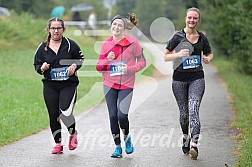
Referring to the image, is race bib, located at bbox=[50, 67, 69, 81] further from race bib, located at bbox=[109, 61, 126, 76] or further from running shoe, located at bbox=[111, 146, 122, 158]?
running shoe, located at bbox=[111, 146, 122, 158]

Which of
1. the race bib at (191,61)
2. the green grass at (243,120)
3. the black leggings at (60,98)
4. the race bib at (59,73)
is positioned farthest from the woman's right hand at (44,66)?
the green grass at (243,120)

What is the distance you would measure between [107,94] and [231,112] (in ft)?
23.9

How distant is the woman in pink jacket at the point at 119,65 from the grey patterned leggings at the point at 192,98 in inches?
26.5

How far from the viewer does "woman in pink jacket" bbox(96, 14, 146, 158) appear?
32.3 feet

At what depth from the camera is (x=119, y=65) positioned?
9820mm

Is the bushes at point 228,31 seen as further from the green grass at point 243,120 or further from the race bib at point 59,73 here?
the race bib at point 59,73

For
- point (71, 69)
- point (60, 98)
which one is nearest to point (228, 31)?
point (60, 98)

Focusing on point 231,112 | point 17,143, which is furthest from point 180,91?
point 231,112

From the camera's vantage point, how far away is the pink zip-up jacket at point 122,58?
9875mm

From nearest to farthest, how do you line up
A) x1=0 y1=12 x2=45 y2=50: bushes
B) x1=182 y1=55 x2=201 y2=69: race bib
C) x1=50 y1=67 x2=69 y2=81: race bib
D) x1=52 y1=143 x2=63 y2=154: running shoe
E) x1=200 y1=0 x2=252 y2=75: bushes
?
x1=182 y1=55 x2=201 y2=69: race bib → x1=50 y1=67 x2=69 y2=81: race bib → x1=52 y1=143 x2=63 y2=154: running shoe → x1=200 y1=0 x2=252 y2=75: bushes → x1=0 y1=12 x2=45 y2=50: bushes

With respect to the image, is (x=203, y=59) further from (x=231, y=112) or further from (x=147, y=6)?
(x=147, y=6)

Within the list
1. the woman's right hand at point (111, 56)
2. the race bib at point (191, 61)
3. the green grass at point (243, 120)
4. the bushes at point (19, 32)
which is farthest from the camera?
the bushes at point (19, 32)

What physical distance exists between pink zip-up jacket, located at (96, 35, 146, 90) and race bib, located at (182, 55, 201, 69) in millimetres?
568

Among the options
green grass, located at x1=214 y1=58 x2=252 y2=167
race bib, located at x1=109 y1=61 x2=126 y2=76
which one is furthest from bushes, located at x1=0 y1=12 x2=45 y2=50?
race bib, located at x1=109 y1=61 x2=126 y2=76
